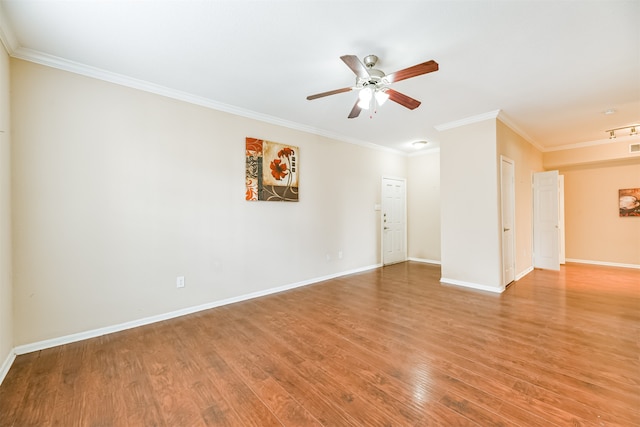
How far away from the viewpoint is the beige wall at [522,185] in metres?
4.50

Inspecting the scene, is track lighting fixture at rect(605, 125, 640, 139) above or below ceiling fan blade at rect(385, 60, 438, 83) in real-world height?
above

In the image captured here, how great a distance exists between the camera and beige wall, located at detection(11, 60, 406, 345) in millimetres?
2486

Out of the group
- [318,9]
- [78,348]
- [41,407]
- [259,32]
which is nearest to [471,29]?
[318,9]

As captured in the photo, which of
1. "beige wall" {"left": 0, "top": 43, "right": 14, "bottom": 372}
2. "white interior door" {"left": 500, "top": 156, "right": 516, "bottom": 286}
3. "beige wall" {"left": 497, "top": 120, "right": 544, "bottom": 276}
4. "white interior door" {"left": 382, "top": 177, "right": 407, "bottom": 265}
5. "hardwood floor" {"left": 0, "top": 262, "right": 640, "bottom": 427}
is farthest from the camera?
"white interior door" {"left": 382, "top": 177, "right": 407, "bottom": 265}

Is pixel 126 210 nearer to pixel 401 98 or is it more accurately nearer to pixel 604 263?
pixel 401 98

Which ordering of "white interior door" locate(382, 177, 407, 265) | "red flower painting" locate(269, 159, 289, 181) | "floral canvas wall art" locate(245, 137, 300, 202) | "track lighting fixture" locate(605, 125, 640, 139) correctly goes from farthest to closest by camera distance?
"white interior door" locate(382, 177, 407, 265) < "track lighting fixture" locate(605, 125, 640, 139) < "red flower painting" locate(269, 159, 289, 181) < "floral canvas wall art" locate(245, 137, 300, 202)

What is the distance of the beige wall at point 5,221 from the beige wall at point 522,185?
5887 millimetres

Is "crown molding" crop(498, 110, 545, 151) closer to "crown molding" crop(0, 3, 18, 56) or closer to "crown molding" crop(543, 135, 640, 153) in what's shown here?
"crown molding" crop(543, 135, 640, 153)

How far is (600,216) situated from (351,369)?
7.38 m

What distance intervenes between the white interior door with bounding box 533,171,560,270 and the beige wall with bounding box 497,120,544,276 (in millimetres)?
199

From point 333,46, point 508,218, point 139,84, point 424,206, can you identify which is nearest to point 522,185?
point 508,218

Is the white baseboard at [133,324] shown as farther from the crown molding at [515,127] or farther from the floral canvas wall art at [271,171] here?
the crown molding at [515,127]

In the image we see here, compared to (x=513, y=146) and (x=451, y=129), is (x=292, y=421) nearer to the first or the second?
(x=451, y=129)

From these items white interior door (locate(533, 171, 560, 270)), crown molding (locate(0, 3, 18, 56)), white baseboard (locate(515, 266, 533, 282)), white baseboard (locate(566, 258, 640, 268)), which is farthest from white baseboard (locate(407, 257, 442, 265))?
crown molding (locate(0, 3, 18, 56))
